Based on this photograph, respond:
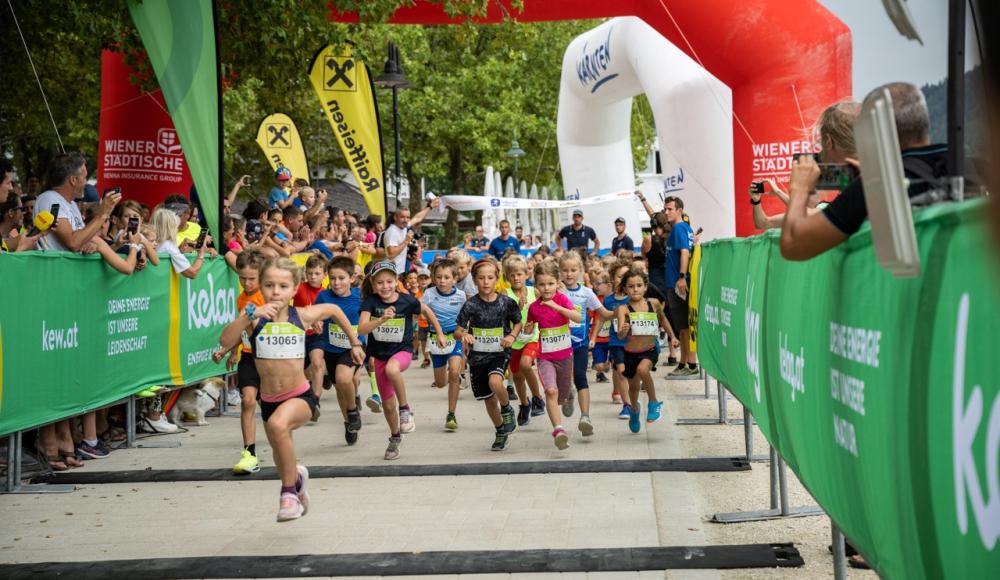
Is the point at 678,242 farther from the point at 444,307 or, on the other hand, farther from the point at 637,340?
the point at 637,340

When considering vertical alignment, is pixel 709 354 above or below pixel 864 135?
below

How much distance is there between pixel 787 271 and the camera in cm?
497

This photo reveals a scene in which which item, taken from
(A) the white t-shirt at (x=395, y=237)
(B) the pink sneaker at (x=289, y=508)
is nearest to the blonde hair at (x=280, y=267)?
(B) the pink sneaker at (x=289, y=508)

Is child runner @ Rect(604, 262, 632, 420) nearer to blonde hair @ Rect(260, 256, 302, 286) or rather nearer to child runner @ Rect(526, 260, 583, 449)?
child runner @ Rect(526, 260, 583, 449)

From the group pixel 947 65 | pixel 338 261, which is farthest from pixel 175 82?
pixel 947 65

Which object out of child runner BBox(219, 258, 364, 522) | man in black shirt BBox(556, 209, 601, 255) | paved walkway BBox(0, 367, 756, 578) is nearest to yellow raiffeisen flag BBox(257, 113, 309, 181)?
man in black shirt BBox(556, 209, 601, 255)

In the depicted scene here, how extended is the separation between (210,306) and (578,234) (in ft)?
38.1

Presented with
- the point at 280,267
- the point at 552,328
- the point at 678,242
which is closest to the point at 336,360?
the point at 552,328

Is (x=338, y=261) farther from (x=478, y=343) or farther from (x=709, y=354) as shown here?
(x=709, y=354)

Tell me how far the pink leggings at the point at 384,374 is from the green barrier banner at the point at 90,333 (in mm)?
2117

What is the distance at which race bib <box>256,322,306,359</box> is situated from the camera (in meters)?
7.54

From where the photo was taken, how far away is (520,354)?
35.9ft

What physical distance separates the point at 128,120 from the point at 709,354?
860 centimetres

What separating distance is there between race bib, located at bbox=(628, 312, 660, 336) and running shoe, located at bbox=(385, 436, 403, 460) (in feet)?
7.89
